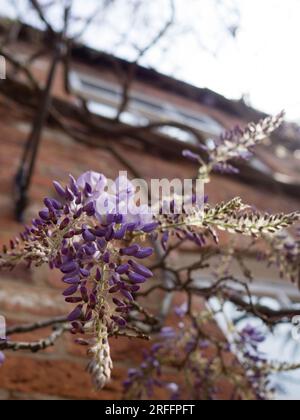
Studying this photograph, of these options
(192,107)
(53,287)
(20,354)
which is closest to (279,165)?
(192,107)

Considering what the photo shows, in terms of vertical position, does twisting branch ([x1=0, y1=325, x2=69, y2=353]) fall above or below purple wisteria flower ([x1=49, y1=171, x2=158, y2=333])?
below

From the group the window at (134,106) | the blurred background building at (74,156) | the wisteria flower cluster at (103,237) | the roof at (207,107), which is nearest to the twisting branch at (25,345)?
the wisteria flower cluster at (103,237)

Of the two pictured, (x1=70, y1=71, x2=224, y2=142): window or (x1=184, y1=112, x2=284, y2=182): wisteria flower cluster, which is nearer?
(x1=184, y1=112, x2=284, y2=182): wisteria flower cluster

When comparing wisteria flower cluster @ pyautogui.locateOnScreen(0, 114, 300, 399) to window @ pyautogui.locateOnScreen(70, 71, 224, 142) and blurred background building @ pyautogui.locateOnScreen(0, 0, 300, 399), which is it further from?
window @ pyautogui.locateOnScreen(70, 71, 224, 142)

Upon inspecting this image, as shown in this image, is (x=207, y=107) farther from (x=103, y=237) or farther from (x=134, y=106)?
(x=103, y=237)

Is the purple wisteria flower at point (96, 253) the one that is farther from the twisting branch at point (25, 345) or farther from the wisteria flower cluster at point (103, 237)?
the twisting branch at point (25, 345)

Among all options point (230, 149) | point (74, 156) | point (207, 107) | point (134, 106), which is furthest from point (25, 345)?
point (207, 107)

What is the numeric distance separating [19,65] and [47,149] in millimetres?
349

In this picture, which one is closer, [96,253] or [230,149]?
[96,253]

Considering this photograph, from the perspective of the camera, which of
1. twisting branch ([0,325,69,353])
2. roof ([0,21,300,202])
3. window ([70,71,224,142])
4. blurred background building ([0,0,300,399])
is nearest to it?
twisting branch ([0,325,69,353])

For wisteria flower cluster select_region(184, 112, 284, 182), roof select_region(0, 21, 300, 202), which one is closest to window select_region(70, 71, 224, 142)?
roof select_region(0, 21, 300, 202)
